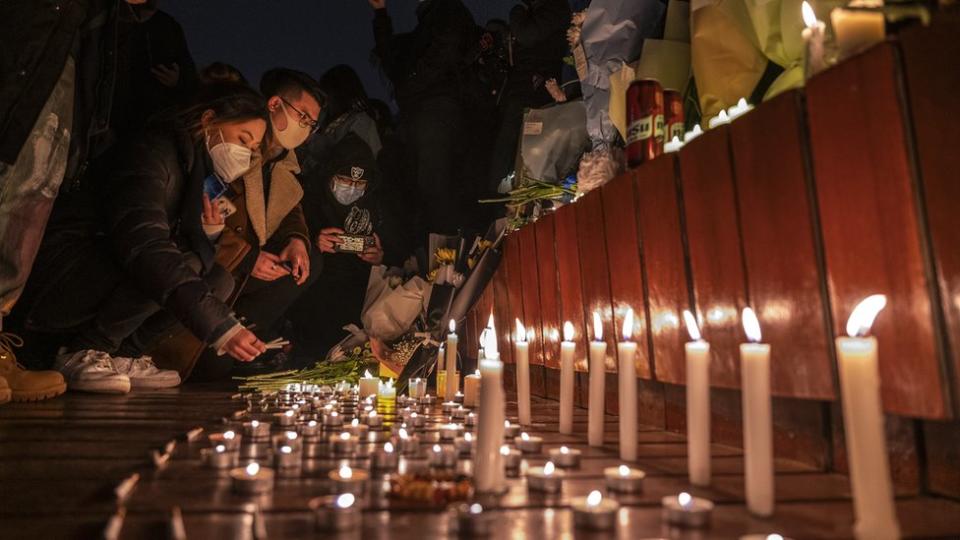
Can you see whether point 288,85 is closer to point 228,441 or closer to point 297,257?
point 297,257

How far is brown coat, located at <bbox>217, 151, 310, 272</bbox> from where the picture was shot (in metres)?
4.62

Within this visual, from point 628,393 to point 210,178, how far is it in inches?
145

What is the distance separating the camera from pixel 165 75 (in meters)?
4.52

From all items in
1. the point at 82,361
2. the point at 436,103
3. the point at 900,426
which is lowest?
the point at 900,426

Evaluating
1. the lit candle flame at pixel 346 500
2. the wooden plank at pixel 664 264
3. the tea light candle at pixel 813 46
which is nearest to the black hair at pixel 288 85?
the wooden plank at pixel 664 264

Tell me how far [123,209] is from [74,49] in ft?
2.85

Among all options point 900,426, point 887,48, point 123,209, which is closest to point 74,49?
point 123,209

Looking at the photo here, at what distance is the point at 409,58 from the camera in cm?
556

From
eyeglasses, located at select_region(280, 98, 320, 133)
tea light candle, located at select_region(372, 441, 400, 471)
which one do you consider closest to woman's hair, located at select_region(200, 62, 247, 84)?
eyeglasses, located at select_region(280, 98, 320, 133)

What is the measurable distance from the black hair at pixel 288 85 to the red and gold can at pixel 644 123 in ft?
10.3

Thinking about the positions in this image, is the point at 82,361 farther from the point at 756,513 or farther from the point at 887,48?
the point at 887,48

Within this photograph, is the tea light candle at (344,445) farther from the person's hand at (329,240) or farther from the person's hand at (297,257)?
the person's hand at (329,240)

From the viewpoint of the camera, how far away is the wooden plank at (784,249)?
1.32 m

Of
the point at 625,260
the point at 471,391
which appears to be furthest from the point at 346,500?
the point at 471,391
